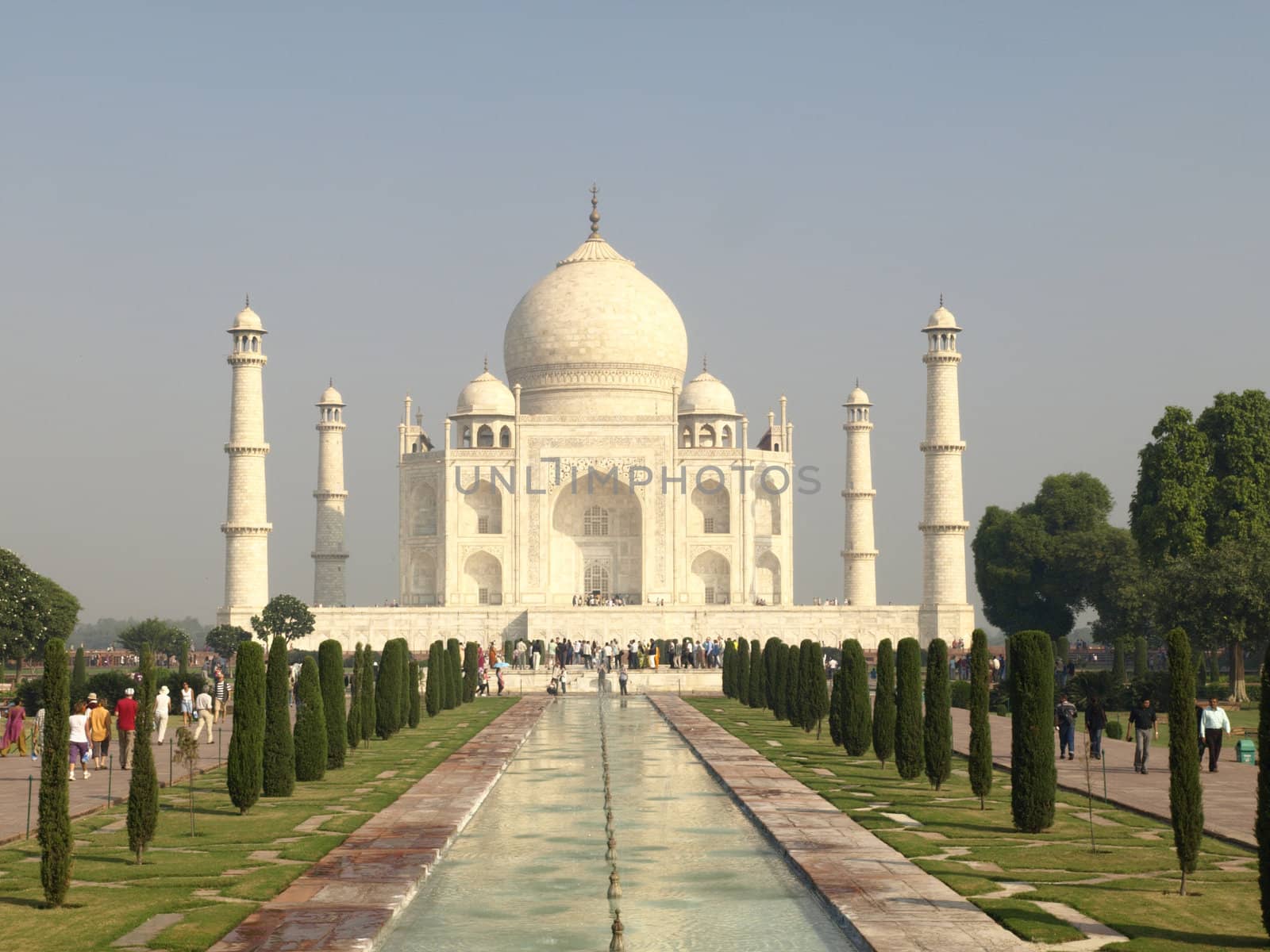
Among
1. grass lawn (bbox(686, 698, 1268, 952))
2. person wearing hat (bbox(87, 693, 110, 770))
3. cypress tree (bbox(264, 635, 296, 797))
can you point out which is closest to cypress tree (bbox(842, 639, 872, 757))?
grass lawn (bbox(686, 698, 1268, 952))

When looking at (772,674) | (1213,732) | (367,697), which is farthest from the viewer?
(772,674)

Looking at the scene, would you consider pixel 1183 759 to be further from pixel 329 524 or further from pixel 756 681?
pixel 329 524

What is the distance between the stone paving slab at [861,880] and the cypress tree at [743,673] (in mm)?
13840

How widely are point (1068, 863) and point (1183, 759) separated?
4.28 ft

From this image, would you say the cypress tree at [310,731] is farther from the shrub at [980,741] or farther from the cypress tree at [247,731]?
the shrub at [980,741]

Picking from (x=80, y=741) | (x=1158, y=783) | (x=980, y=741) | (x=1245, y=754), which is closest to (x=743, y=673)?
(x=1245, y=754)

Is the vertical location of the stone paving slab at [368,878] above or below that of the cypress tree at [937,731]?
below

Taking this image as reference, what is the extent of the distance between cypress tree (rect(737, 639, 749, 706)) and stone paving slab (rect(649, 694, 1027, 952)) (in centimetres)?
1384

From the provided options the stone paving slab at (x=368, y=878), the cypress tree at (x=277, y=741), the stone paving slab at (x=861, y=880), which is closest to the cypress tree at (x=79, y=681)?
the cypress tree at (x=277, y=741)

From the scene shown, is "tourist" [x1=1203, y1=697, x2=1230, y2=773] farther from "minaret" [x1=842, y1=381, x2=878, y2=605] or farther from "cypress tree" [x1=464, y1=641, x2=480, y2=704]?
"minaret" [x1=842, y1=381, x2=878, y2=605]

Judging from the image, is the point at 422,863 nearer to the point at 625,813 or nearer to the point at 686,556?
the point at 625,813

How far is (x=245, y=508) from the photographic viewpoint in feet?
146

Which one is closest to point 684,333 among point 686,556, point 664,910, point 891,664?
point 686,556

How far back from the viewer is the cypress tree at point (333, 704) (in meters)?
17.9
